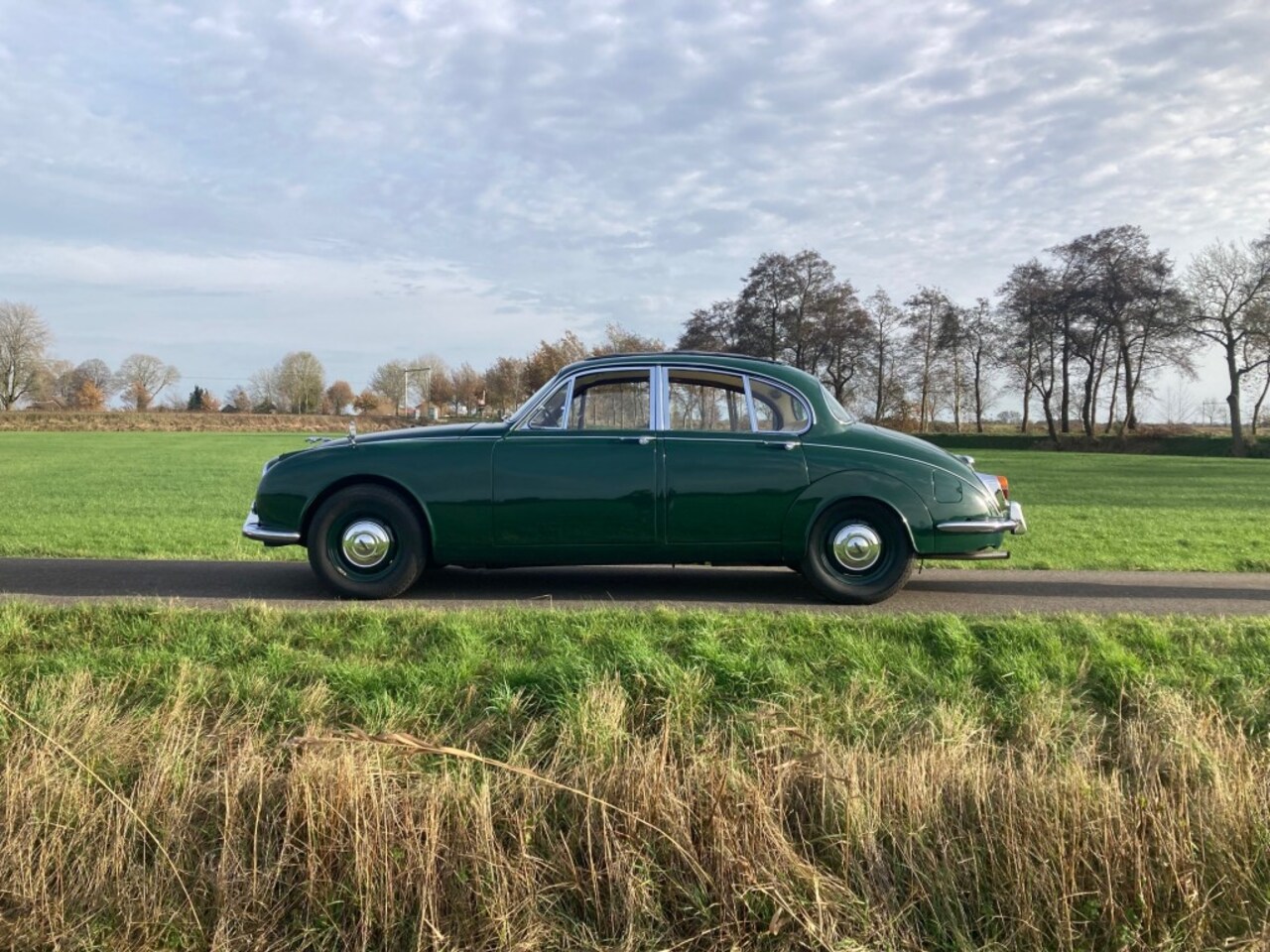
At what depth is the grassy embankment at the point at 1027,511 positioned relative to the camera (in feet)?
30.9

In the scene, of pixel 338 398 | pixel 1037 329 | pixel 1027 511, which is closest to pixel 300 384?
pixel 338 398

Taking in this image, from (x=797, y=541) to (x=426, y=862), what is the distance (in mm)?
3505

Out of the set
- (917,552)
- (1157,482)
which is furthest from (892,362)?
(917,552)

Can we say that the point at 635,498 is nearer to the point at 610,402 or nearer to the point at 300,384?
the point at 610,402

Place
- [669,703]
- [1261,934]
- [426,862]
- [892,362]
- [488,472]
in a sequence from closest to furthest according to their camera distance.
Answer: [1261,934] → [426,862] → [669,703] → [488,472] → [892,362]

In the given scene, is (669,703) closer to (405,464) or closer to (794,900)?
(794,900)

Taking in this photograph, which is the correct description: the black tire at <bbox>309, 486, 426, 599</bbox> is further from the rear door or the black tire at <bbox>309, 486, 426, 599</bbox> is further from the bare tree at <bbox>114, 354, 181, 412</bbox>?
the bare tree at <bbox>114, 354, 181, 412</bbox>

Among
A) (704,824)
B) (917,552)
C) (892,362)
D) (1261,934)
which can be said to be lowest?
(1261,934)

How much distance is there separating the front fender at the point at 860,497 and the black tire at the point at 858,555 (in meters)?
0.08

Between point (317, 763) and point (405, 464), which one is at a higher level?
point (405, 464)

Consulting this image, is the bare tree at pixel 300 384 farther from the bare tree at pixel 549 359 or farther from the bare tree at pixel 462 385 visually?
the bare tree at pixel 549 359

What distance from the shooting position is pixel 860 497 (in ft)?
20.3

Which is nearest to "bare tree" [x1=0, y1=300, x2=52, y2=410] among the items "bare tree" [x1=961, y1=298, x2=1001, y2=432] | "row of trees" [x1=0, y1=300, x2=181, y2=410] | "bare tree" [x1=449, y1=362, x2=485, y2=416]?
"row of trees" [x1=0, y1=300, x2=181, y2=410]

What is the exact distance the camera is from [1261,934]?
3217 millimetres
